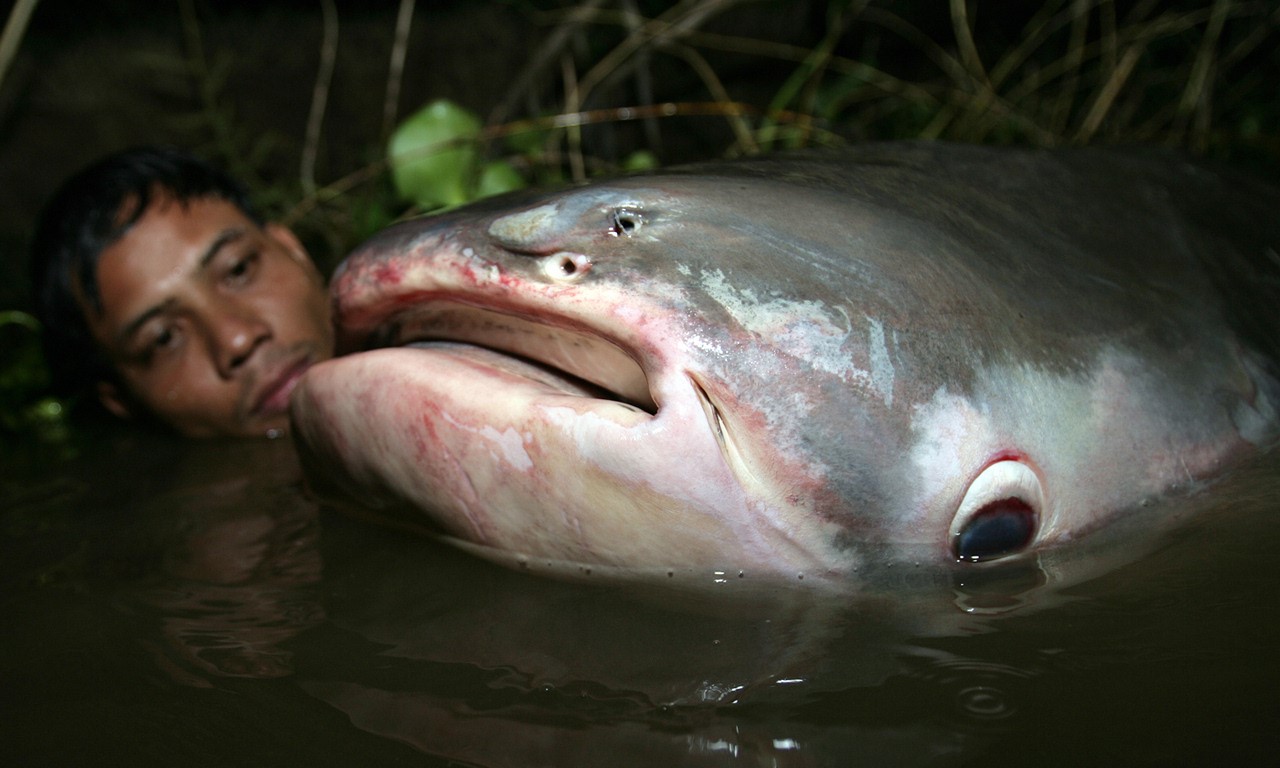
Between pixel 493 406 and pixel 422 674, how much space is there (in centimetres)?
30

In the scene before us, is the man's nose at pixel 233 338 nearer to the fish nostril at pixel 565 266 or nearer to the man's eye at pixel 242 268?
the man's eye at pixel 242 268

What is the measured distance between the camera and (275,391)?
2.58 metres

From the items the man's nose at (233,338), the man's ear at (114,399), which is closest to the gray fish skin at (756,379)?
the man's nose at (233,338)

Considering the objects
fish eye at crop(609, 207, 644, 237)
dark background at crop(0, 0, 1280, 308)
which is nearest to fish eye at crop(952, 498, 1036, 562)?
fish eye at crop(609, 207, 644, 237)

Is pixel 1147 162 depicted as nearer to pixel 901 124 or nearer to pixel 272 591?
pixel 272 591

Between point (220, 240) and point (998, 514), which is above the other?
point (220, 240)

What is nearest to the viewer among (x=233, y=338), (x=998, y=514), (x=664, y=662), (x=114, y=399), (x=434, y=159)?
(x=664, y=662)

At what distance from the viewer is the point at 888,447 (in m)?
1.12

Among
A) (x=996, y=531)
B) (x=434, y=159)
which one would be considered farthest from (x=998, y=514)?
(x=434, y=159)

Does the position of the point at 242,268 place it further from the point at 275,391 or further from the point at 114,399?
the point at 114,399

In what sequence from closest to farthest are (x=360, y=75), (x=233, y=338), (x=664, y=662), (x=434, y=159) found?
(x=664, y=662) → (x=233, y=338) → (x=434, y=159) → (x=360, y=75)

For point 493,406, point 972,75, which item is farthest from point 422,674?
point 972,75

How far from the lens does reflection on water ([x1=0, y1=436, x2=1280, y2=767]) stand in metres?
0.91

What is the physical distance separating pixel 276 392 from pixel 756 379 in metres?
1.85
